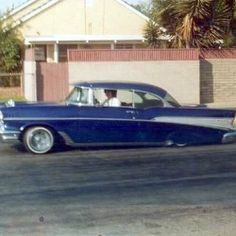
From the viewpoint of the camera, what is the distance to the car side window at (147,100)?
1554 cm

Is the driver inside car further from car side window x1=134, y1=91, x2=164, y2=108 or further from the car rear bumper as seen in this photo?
the car rear bumper

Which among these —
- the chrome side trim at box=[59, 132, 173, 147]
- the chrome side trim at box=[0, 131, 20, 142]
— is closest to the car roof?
the chrome side trim at box=[59, 132, 173, 147]

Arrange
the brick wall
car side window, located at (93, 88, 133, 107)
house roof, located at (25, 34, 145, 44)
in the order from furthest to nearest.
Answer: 1. house roof, located at (25, 34, 145, 44)
2. the brick wall
3. car side window, located at (93, 88, 133, 107)

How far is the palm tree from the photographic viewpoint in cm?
2733

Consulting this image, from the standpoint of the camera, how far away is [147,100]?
15.6m

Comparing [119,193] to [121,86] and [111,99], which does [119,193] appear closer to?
[111,99]

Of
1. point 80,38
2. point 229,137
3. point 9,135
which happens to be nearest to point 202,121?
point 229,137

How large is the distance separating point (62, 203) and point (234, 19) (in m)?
19.4

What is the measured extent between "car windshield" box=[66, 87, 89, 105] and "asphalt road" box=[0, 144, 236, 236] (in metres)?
1.02

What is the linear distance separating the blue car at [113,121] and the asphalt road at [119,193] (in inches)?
12.5

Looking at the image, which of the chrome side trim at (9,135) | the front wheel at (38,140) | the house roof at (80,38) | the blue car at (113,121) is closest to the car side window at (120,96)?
the blue car at (113,121)

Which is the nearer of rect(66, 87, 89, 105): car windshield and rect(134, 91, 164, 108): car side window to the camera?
rect(66, 87, 89, 105): car windshield

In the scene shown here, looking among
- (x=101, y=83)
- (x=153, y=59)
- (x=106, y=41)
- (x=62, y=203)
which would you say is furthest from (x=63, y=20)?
(x=62, y=203)

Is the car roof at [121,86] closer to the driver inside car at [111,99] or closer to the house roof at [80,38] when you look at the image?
the driver inside car at [111,99]
